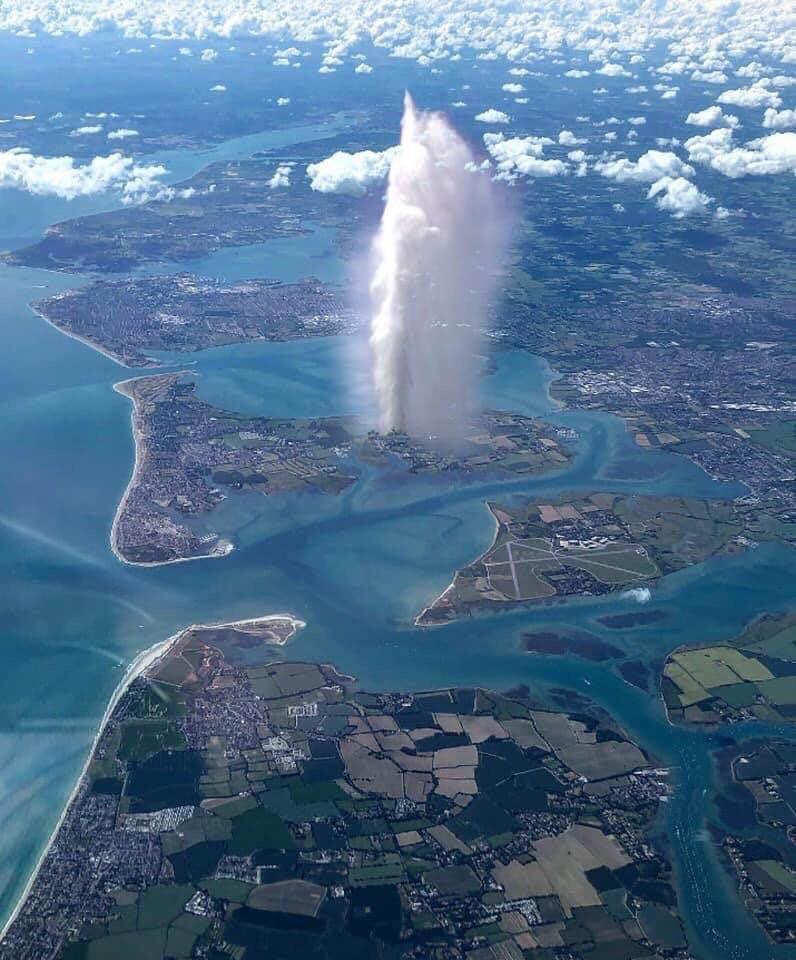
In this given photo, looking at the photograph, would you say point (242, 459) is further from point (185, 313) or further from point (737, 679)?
point (737, 679)

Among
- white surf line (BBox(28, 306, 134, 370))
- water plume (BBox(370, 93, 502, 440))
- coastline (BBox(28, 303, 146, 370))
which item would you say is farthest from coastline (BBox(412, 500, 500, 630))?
white surf line (BBox(28, 306, 134, 370))

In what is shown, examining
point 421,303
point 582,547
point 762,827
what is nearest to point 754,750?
point 762,827

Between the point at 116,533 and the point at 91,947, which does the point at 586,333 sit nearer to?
the point at 116,533

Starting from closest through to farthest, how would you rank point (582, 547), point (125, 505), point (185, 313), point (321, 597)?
point (321, 597) → point (582, 547) → point (125, 505) → point (185, 313)

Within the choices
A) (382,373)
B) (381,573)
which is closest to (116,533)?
(381,573)

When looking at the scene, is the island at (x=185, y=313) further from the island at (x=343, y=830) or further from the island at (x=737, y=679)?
the island at (x=737, y=679)

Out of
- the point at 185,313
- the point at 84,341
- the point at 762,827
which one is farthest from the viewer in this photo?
the point at 185,313

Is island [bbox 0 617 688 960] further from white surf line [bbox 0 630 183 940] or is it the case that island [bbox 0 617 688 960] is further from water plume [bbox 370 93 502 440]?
water plume [bbox 370 93 502 440]
